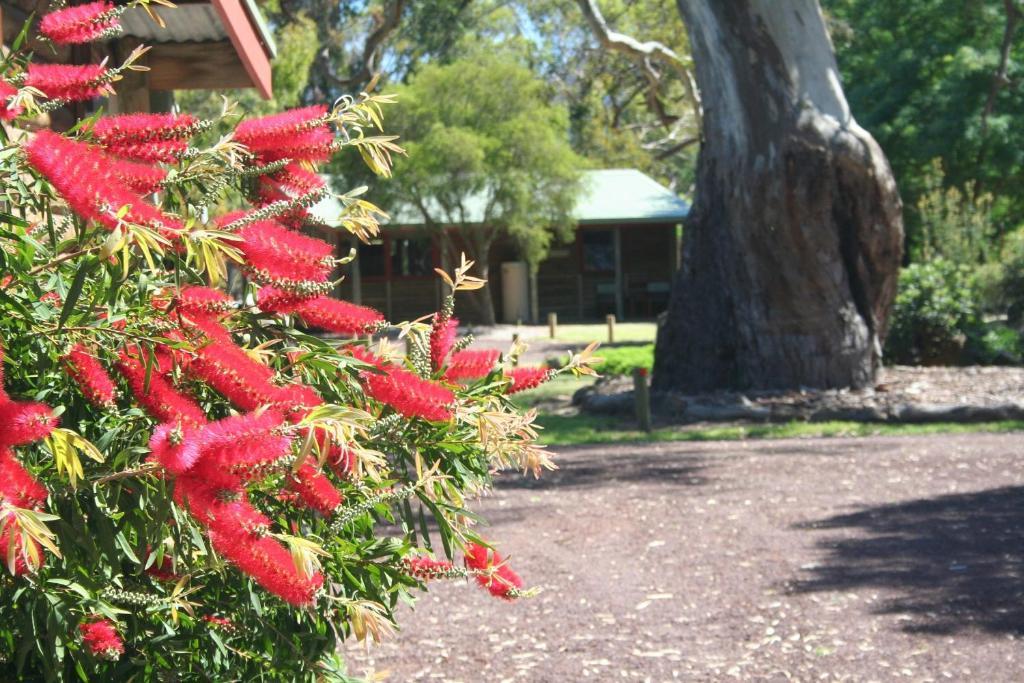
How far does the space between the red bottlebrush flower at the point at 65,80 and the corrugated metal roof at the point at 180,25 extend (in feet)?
9.21

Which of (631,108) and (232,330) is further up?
(631,108)

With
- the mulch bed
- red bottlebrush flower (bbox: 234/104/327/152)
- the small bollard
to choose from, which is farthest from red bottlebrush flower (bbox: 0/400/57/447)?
the mulch bed

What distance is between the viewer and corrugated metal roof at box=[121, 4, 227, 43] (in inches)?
209

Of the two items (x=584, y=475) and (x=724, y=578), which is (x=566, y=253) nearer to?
(x=584, y=475)

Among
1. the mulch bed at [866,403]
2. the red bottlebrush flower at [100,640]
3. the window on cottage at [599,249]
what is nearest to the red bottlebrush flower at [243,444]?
the red bottlebrush flower at [100,640]

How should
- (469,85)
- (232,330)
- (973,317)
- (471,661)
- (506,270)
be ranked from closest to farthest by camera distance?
1. (232,330)
2. (471,661)
3. (973,317)
4. (469,85)
5. (506,270)

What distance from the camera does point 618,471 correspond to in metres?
10.3

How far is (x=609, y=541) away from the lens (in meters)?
7.57

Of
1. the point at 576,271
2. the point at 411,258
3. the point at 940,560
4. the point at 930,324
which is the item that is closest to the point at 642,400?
the point at 940,560

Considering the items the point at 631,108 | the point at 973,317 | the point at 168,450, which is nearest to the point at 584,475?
the point at 168,450

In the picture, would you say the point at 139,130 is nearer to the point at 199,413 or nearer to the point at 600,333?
the point at 199,413

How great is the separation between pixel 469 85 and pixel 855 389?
18316 mm

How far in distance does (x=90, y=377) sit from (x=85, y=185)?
386 mm

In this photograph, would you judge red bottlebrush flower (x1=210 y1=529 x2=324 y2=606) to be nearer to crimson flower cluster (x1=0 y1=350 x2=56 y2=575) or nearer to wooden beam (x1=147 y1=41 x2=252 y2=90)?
crimson flower cluster (x1=0 y1=350 x2=56 y2=575)
